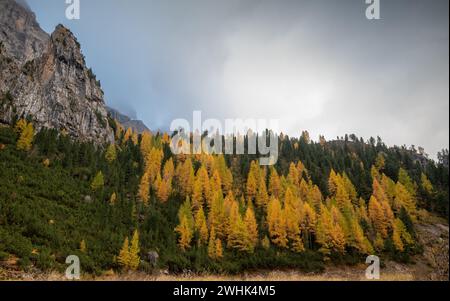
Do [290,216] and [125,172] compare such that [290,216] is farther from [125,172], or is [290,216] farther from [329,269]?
[125,172]

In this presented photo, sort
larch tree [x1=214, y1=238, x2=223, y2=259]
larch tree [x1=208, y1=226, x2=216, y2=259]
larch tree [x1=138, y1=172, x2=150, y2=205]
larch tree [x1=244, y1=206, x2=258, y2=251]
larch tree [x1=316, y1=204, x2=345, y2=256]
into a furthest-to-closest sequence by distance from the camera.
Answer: larch tree [x1=138, y1=172, x2=150, y2=205]
larch tree [x1=316, y1=204, x2=345, y2=256]
larch tree [x1=244, y1=206, x2=258, y2=251]
larch tree [x1=214, y1=238, x2=223, y2=259]
larch tree [x1=208, y1=226, x2=216, y2=259]

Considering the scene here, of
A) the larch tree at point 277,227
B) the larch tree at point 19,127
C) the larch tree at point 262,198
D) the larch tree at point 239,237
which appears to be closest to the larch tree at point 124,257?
the larch tree at point 239,237

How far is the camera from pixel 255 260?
5234 cm

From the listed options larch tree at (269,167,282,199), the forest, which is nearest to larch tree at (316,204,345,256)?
the forest

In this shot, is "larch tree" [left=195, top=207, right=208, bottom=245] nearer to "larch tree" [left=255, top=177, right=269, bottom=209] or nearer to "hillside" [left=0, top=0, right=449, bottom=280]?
"hillside" [left=0, top=0, right=449, bottom=280]

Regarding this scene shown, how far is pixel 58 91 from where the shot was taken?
104500 mm

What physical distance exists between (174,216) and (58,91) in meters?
73.7

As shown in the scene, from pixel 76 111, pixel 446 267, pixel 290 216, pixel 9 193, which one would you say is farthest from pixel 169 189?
pixel 446 267

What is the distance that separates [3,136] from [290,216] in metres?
66.3

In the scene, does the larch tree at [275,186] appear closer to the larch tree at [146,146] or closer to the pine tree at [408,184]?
the pine tree at [408,184]

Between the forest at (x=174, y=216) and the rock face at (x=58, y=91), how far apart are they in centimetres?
836

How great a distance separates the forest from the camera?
135 feet

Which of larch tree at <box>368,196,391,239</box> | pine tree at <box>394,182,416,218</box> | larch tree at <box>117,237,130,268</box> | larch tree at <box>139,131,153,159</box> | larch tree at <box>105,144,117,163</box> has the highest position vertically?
larch tree at <box>139,131,153,159</box>

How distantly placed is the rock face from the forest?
8364mm
